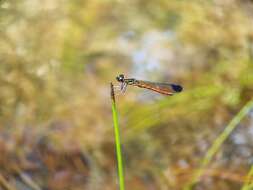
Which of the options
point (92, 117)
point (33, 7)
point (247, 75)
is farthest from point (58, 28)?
point (247, 75)

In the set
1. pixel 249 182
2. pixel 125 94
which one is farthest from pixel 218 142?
pixel 125 94

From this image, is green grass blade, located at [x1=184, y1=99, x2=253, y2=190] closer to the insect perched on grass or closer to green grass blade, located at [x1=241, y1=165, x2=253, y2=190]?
green grass blade, located at [x1=241, y1=165, x2=253, y2=190]

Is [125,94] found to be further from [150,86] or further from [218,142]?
[150,86]

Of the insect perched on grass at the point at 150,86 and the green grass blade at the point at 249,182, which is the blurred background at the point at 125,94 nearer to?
the green grass blade at the point at 249,182

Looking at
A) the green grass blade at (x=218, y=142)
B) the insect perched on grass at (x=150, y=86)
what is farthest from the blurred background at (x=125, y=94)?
the insect perched on grass at (x=150, y=86)

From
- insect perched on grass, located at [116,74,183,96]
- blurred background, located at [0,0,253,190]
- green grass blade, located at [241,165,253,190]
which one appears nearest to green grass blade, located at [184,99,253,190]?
blurred background, located at [0,0,253,190]
